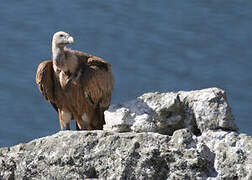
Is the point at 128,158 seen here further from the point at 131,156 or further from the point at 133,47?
the point at 133,47

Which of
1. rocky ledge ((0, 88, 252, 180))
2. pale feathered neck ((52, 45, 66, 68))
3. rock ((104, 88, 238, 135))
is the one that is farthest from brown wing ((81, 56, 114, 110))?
rocky ledge ((0, 88, 252, 180))

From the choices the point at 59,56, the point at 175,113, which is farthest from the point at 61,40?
the point at 175,113

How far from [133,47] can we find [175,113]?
34.5ft

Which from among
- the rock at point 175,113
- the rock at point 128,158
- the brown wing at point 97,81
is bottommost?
the rock at point 128,158

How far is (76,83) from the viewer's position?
9352 millimetres

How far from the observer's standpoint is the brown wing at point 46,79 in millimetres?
9234

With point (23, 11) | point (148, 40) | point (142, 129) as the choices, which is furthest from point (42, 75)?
point (23, 11)

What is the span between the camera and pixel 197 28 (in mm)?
17578

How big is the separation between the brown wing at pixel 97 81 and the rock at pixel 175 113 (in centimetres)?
243

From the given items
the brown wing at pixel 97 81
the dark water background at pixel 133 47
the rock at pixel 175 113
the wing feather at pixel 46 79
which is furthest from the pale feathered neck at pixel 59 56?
the dark water background at pixel 133 47

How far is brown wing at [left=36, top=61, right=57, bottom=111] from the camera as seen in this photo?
9234mm

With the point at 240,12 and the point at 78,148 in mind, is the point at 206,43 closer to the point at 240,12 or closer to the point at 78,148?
the point at 240,12

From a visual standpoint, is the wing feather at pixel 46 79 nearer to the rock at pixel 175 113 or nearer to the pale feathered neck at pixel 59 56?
the pale feathered neck at pixel 59 56

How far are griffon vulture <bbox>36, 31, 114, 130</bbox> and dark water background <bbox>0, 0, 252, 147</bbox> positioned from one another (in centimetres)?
538
